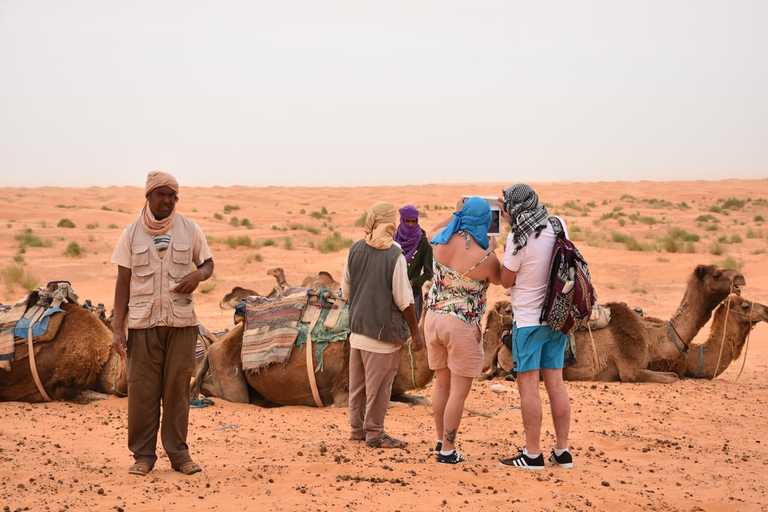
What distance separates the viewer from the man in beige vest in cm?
542

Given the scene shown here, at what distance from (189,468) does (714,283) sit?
676cm

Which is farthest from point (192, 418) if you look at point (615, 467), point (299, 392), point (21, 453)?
point (615, 467)

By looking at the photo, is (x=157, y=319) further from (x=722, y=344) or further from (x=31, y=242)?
(x=31, y=242)

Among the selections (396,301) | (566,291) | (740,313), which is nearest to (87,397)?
(396,301)

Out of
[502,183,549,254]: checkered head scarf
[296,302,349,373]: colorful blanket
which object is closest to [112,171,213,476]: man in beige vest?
[502,183,549,254]: checkered head scarf

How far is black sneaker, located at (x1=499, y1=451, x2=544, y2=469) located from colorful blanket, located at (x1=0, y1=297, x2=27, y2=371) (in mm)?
4852

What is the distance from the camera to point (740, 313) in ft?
31.4

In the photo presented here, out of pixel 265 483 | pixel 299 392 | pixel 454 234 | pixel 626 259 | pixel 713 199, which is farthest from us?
pixel 713 199

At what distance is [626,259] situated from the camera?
23312mm

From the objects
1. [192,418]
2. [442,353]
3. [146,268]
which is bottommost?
[192,418]

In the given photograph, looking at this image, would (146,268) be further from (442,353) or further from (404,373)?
(404,373)

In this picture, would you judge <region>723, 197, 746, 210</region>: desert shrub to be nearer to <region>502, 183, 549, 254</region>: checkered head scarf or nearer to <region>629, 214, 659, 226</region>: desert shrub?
<region>629, 214, 659, 226</region>: desert shrub

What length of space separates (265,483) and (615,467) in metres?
2.55

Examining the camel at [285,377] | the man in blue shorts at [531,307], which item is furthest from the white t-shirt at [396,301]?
the camel at [285,377]
